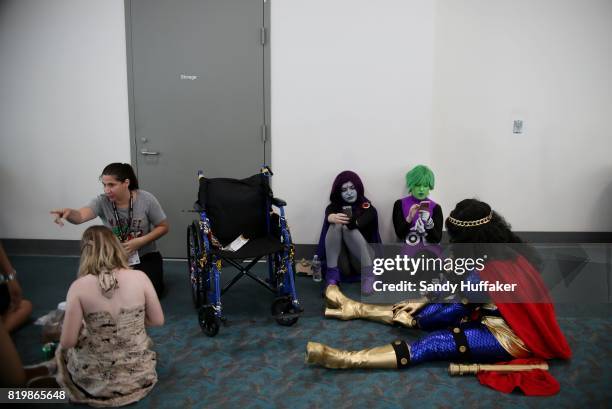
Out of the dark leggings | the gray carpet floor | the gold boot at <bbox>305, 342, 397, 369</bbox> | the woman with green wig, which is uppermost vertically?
the woman with green wig

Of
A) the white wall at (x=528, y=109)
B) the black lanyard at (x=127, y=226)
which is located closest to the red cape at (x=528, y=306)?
the white wall at (x=528, y=109)

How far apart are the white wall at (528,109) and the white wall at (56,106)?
112 inches

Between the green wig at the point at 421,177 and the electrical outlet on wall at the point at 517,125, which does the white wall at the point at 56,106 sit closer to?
the green wig at the point at 421,177

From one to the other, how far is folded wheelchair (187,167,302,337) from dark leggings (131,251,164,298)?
245 mm

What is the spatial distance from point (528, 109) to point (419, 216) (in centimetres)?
174

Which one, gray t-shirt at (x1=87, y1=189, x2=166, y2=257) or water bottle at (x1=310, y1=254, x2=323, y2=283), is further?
water bottle at (x1=310, y1=254, x2=323, y2=283)

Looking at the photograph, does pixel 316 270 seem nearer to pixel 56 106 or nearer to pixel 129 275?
pixel 129 275

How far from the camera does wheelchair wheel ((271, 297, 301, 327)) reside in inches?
111

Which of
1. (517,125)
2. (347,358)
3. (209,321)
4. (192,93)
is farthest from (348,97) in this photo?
(347,358)

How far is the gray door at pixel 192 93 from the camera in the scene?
12.4 feet

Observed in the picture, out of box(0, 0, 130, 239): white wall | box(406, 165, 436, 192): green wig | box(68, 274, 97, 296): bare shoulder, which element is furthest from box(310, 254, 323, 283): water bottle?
box(68, 274, 97, 296): bare shoulder

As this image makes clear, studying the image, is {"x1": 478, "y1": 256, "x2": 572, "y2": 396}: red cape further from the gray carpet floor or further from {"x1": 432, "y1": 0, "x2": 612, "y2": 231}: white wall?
{"x1": 432, "y1": 0, "x2": 612, "y2": 231}: white wall

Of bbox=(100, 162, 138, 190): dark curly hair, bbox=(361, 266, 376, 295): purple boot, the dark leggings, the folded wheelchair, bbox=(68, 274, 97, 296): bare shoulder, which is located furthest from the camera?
bbox=(361, 266, 376, 295): purple boot

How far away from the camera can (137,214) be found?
312 centimetres
